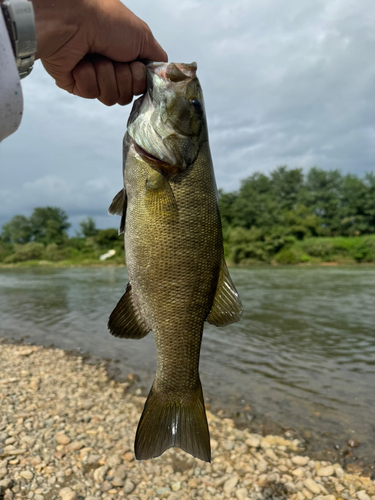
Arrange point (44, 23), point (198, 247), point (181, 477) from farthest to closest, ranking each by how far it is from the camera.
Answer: point (181, 477) < point (198, 247) < point (44, 23)

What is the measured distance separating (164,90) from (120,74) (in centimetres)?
43

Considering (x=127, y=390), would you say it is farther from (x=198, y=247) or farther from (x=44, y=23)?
(x=44, y=23)

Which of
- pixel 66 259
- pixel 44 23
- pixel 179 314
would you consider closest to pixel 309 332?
pixel 179 314

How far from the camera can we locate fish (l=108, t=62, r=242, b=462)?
6.65ft

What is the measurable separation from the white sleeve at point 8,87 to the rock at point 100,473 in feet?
12.7

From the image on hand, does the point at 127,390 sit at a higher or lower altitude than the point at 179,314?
lower

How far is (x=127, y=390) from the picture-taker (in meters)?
6.54

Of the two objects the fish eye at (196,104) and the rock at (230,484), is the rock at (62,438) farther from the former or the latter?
the fish eye at (196,104)

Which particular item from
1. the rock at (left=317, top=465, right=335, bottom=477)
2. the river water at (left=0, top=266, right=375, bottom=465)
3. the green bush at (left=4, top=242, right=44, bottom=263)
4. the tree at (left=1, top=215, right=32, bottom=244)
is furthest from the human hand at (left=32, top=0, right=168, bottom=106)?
the tree at (left=1, top=215, right=32, bottom=244)

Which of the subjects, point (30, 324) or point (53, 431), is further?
point (30, 324)

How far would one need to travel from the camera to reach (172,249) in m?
2.02

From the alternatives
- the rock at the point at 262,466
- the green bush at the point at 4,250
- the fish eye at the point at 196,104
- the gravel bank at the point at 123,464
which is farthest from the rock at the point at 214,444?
the green bush at the point at 4,250

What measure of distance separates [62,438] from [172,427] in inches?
126

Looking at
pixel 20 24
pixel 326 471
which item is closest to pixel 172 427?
pixel 20 24
